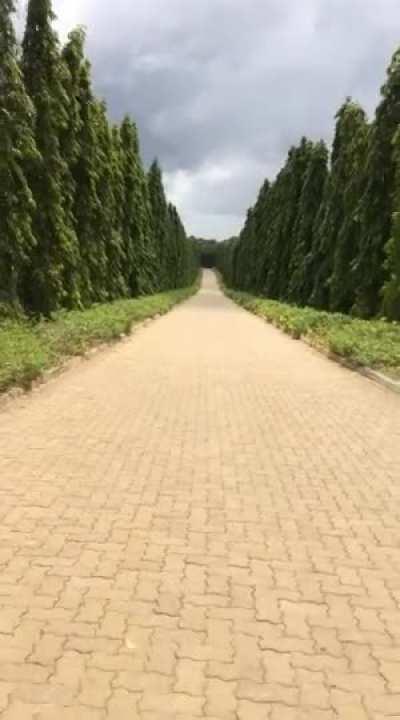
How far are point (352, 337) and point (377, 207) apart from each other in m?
9.44

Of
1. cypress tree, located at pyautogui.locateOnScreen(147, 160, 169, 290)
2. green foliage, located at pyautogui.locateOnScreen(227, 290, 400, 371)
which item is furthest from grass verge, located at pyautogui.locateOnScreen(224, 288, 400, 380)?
cypress tree, located at pyautogui.locateOnScreen(147, 160, 169, 290)

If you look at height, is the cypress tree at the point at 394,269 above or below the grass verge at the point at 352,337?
above

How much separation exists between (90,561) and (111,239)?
94.3 ft

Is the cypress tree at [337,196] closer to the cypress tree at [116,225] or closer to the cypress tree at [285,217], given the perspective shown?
the cypress tree at [116,225]

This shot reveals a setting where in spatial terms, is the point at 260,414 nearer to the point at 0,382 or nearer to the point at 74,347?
the point at 0,382

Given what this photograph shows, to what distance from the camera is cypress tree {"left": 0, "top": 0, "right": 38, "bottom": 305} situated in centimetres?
1681

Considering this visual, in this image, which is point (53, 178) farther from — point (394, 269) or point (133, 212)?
point (133, 212)

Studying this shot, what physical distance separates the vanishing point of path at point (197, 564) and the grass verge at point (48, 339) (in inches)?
40.6

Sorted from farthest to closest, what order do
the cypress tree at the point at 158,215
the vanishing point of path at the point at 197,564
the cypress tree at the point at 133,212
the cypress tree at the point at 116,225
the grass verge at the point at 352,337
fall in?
the cypress tree at the point at 158,215, the cypress tree at the point at 133,212, the cypress tree at the point at 116,225, the grass verge at the point at 352,337, the vanishing point of path at the point at 197,564

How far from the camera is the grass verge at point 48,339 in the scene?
11.2 meters

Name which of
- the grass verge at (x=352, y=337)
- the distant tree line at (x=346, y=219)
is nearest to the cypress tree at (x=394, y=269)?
the distant tree line at (x=346, y=219)

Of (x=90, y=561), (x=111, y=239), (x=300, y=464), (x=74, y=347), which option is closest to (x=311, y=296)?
(x=111, y=239)

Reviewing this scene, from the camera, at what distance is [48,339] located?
48.9ft

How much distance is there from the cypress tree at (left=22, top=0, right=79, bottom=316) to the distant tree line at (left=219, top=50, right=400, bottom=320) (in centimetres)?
968
